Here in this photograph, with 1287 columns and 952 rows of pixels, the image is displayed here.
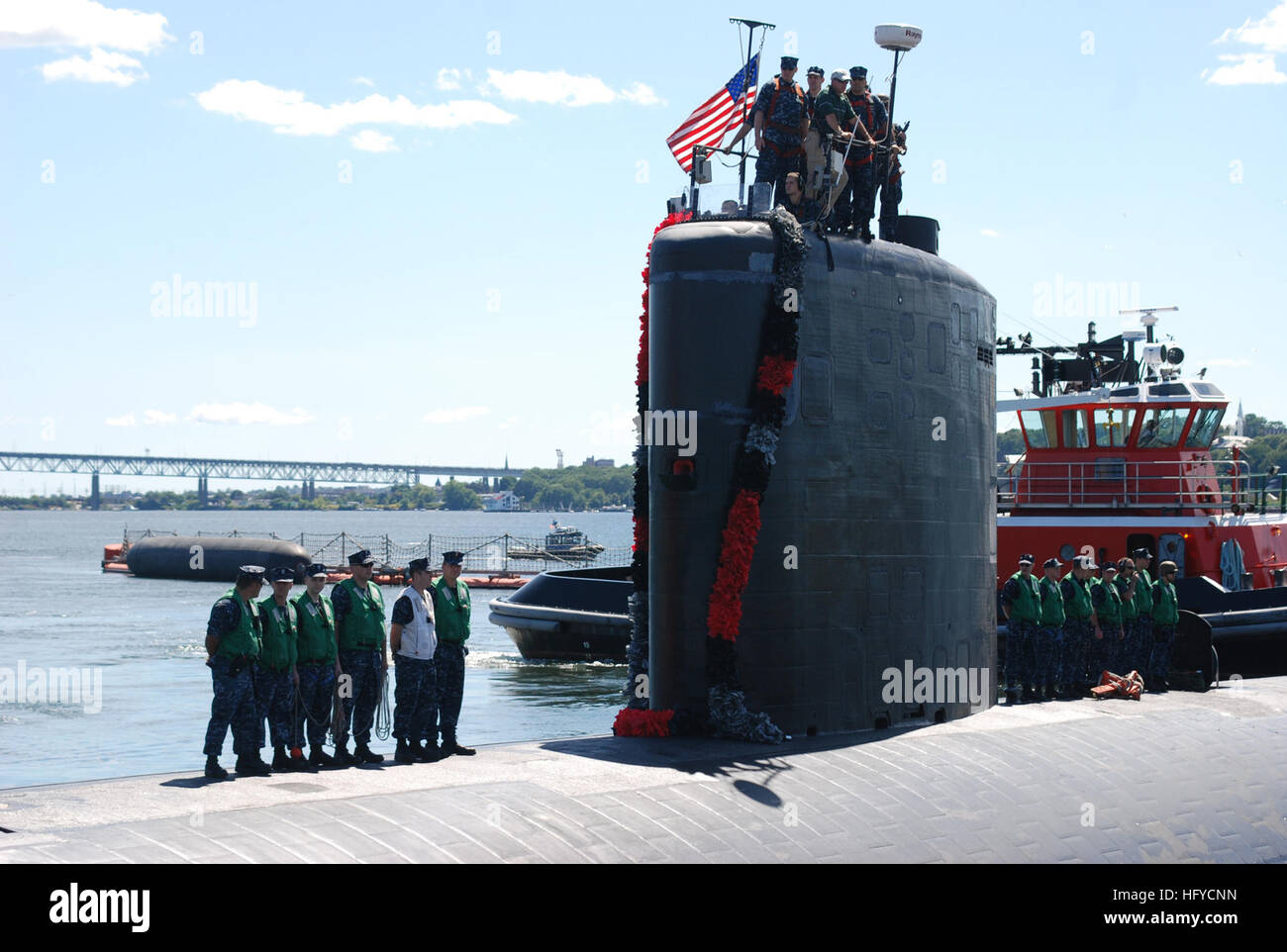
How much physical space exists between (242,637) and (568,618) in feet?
74.3

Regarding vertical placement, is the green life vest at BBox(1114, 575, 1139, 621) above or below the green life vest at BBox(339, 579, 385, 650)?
below

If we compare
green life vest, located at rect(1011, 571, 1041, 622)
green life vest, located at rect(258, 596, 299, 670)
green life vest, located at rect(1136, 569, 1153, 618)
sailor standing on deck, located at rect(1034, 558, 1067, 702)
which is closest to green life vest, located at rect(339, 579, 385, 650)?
green life vest, located at rect(258, 596, 299, 670)

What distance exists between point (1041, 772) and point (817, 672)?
2.06m

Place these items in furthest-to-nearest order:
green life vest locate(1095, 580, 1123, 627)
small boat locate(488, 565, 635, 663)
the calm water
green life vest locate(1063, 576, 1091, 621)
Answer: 1. small boat locate(488, 565, 635, 663)
2. the calm water
3. green life vest locate(1095, 580, 1123, 627)
4. green life vest locate(1063, 576, 1091, 621)

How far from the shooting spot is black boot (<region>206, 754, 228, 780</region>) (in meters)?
9.02

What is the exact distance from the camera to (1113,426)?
2941 centimetres

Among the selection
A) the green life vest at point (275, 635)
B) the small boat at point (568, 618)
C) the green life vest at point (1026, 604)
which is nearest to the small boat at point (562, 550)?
the small boat at point (568, 618)

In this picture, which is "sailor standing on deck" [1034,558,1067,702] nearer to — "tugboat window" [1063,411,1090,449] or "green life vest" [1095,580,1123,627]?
"green life vest" [1095,580,1123,627]

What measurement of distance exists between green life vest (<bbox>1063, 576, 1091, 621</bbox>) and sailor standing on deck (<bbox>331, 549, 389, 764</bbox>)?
27.5 feet

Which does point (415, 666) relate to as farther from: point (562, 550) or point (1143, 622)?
point (562, 550)

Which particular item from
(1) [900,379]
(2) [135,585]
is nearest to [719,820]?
(1) [900,379]

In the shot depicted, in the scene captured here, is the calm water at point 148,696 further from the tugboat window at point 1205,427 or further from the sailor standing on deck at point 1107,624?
the tugboat window at point 1205,427

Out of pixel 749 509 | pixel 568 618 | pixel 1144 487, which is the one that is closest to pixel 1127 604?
pixel 749 509

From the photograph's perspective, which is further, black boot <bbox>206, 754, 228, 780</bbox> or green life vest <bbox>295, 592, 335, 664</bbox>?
green life vest <bbox>295, 592, 335, 664</bbox>
